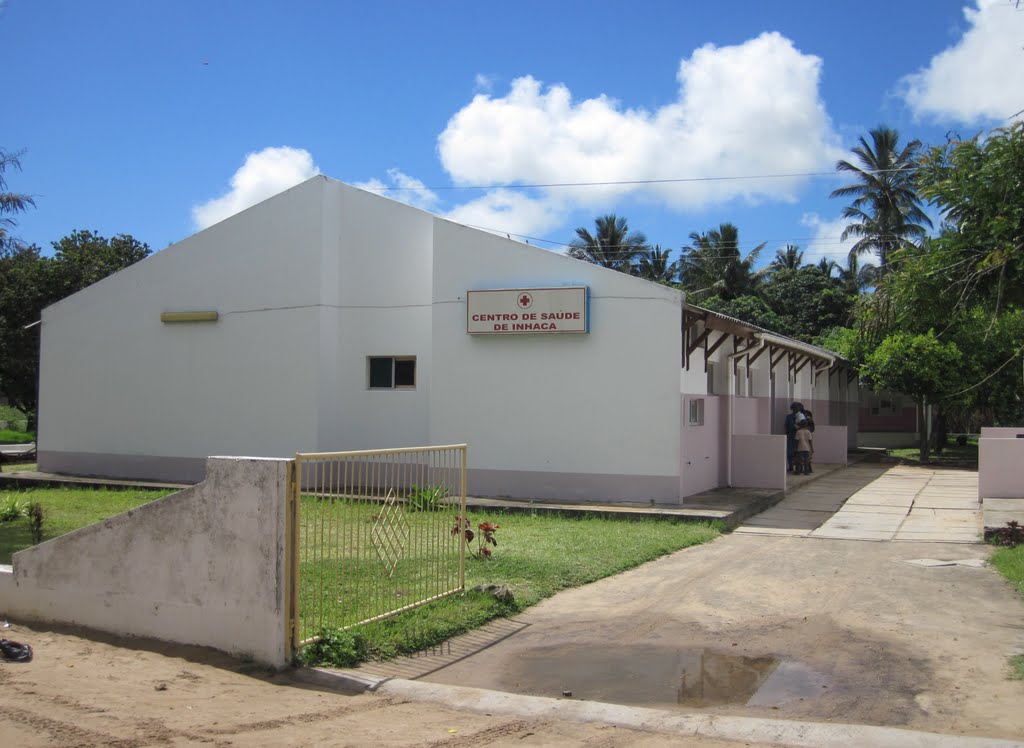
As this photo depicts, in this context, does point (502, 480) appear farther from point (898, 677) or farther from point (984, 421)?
point (984, 421)

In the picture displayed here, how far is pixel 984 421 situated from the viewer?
37031 millimetres

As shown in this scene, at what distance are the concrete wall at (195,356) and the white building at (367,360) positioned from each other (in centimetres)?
4

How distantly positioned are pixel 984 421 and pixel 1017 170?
33109 mm

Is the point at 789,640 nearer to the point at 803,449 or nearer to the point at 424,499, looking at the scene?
the point at 424,499

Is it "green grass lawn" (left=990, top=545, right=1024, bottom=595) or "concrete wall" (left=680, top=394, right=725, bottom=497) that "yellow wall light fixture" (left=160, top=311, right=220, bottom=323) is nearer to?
"concrete wall" (left=680, top=394, right=725, bottom=497)

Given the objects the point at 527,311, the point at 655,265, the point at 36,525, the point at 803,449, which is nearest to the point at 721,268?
the point at 655,265

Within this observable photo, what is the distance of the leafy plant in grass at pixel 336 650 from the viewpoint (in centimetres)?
632

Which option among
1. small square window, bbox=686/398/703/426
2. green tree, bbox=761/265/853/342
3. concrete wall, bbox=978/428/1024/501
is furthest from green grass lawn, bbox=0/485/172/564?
green tree, bbox=761/265/853/342

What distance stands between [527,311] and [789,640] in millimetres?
9020

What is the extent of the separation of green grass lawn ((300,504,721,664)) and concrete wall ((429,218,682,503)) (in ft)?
4.55

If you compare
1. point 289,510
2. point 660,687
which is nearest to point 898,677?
point 660,687

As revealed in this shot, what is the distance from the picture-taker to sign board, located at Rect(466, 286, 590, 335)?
14.9 metres

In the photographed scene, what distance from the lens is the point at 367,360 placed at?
57.4 ft

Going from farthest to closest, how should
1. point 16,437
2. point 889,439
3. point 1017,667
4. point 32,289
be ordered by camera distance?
1. point 16,437
2. point 889,439
3. point 32,289
4. point 1017,667
